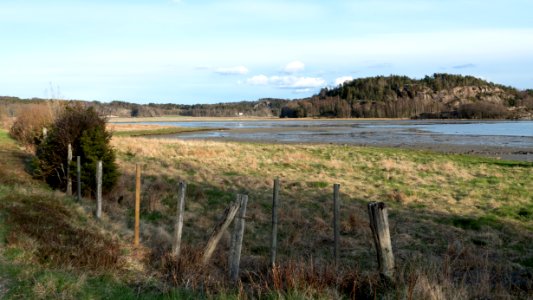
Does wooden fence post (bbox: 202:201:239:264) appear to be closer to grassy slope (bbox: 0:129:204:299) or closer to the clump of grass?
grassy slope (bbox: 0:129:204:299)

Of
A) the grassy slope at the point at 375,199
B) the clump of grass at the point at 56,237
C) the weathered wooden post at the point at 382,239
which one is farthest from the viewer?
the grassy slope at the point at 375,199

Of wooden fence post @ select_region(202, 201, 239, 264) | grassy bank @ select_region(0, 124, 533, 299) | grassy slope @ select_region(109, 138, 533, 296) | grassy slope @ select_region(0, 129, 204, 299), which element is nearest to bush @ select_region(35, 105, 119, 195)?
grassy bank @ select_region(0, 124, 533, 299)

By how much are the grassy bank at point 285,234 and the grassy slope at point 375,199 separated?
0.05 m

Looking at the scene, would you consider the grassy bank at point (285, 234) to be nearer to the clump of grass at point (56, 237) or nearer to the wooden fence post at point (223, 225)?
the clump of grass at point (56, 237)

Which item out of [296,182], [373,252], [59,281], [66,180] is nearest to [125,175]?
[66,180]

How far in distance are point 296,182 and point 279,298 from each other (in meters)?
15.1

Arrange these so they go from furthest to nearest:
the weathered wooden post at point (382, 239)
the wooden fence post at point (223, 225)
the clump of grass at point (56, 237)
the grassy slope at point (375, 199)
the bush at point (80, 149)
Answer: the bush at point (80, 149), the grassy slope at point (375, 199), the wooden fence post at point (223, 225), the clump of grass at point (56, 237), the weathered wooden post at point (382, 239)

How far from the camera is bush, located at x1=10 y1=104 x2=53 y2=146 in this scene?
29.5m

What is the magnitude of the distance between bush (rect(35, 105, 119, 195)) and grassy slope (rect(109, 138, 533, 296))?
1485mm

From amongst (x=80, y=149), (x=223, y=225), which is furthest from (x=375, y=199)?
(x=223, y=225)

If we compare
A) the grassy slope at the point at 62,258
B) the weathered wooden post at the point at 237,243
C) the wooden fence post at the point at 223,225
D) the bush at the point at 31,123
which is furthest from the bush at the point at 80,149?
the bush at the point at 31,123

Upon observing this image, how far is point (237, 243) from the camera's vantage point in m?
7.77

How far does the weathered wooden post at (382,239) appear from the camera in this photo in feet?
21.4

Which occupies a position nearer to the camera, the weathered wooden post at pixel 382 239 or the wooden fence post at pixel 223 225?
the weathered wooden post at pixel 382 239
